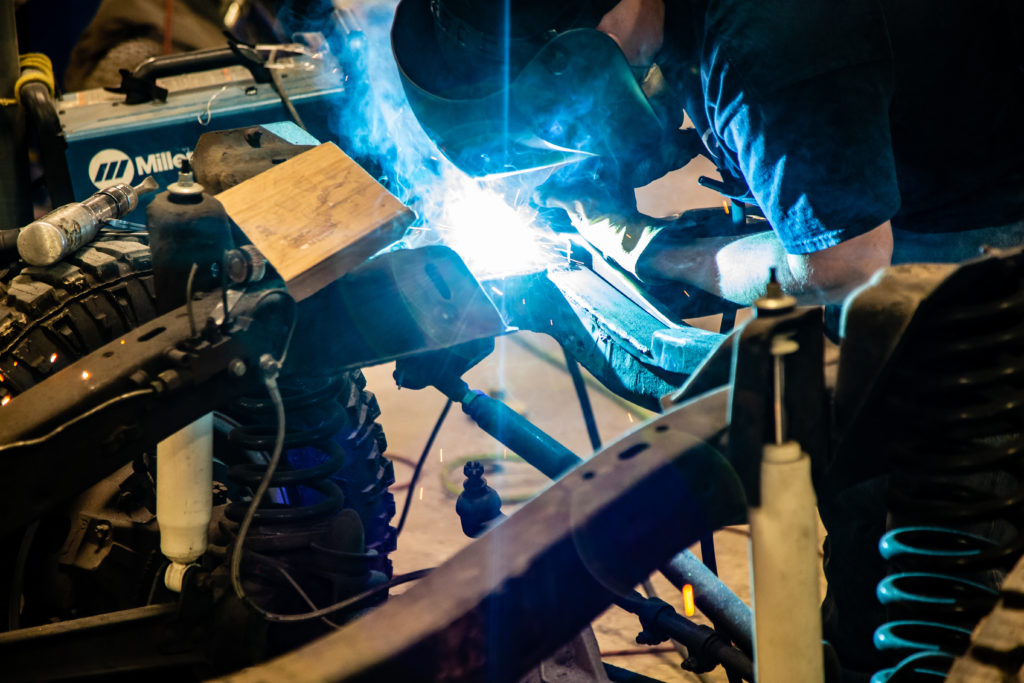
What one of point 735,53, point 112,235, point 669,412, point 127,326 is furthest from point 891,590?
point 112,235

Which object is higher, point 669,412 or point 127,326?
point 669,412

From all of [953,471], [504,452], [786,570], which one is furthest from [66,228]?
[504,452]

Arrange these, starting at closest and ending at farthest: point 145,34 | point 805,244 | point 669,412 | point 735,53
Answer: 1. point 669,412
2. point 735,53
3. point 805,244
4. point 145,34

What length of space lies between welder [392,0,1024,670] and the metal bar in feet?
3.25

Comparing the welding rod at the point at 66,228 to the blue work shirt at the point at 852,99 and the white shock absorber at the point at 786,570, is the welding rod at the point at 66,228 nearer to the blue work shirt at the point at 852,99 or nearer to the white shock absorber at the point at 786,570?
the blue work shirt at the point at 852,99

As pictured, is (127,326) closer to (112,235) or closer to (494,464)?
(112,235)

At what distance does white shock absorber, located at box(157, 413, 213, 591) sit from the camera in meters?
1.39

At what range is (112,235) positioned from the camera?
206cm

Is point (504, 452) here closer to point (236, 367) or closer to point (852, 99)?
point (852, 99)

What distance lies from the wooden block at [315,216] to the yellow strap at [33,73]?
5.98 feet

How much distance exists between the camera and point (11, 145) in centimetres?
282

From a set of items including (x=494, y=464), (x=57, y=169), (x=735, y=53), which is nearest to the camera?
(x=735, y=53)

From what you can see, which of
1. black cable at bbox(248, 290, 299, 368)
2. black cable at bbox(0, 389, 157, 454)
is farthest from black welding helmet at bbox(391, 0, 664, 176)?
black cable at bbox(0, 389, 157, 454)

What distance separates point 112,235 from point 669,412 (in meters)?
1.58
